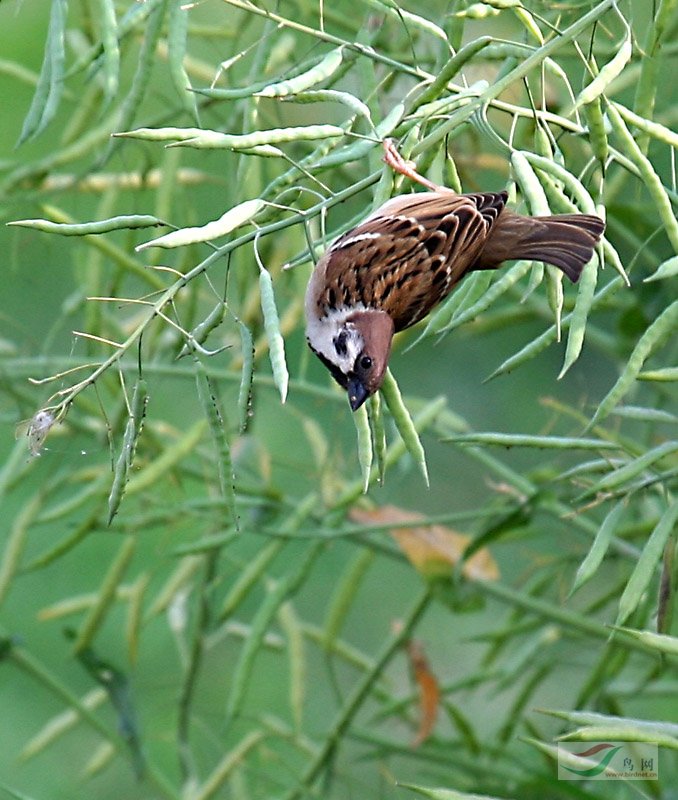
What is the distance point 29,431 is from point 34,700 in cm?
260

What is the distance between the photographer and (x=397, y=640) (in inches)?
70.6

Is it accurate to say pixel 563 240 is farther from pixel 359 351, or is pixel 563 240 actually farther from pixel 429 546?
pixel 429 546

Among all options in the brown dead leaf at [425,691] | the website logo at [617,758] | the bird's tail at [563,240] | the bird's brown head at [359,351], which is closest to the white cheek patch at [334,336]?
the bird's brown head at [359,351]

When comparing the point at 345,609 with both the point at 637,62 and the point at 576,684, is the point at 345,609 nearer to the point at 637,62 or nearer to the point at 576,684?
the point at 637,62

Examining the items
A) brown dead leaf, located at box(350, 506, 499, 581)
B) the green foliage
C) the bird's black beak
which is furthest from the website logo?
the bird's black beak

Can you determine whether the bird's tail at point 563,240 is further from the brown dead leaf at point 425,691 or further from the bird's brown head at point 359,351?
the brown dead leaf at point 425,691

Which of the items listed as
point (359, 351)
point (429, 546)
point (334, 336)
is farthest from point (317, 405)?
point (359, 351)

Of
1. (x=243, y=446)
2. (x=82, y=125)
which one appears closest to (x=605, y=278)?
(x=243, y=446)

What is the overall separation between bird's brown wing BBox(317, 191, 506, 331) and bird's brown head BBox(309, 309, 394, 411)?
2cm

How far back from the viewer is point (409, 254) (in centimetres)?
123

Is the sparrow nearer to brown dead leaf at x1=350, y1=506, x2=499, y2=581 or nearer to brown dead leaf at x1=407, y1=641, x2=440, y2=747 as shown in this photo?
brown dead leaf at x1=350, y1=506, x2=499, y2=581

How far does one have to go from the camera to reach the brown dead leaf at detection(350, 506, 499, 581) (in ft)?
5.90

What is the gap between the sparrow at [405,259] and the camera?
106 cm

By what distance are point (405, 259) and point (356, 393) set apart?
0.57ft
